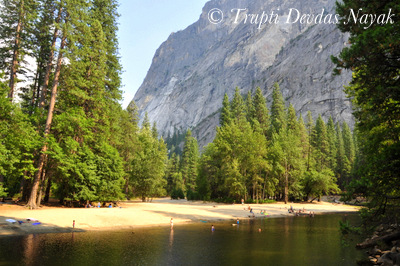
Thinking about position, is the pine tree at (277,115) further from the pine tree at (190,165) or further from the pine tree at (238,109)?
the pine tree at (190,165)

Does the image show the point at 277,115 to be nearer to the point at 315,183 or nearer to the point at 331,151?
the point at 315,183

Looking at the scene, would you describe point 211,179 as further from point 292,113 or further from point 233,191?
point 292,113

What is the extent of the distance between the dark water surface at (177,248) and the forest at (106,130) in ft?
19.9

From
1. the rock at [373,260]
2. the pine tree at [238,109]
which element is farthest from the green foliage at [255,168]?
the rock at [373,260]

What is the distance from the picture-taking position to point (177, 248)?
18.9 m

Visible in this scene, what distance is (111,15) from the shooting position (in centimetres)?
4119

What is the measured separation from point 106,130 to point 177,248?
835 inches

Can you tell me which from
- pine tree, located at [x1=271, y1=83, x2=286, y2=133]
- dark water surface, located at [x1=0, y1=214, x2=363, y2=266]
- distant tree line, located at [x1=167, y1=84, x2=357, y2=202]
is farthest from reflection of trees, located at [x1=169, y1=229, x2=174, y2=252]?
pine tree, located at [x1=271, y1=83, x2=286, y2=133]

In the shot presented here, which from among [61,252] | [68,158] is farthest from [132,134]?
[61,252]

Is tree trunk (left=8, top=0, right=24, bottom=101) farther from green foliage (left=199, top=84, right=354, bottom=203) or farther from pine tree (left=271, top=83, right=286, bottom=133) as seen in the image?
pine tree (left=271, top=83, right=286, bottom=133)

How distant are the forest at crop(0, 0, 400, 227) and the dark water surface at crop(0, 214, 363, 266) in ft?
19.9

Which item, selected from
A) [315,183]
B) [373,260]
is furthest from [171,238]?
[315,183]

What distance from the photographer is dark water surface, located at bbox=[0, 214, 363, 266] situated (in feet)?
50.7

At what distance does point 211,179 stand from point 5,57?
40.6 meters
